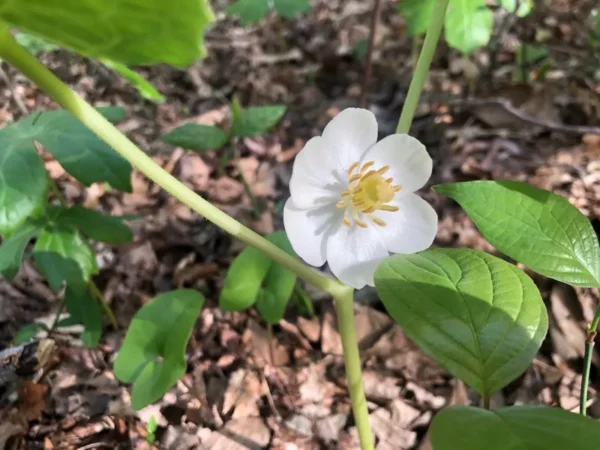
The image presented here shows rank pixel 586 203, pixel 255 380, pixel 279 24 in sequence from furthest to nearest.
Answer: pixel 279 24
pixel 586 203
pixel 255 380

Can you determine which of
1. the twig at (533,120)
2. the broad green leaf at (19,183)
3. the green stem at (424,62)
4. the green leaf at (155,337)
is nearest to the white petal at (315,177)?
the green stem at (424,62)

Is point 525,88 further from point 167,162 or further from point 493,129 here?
point 167,162

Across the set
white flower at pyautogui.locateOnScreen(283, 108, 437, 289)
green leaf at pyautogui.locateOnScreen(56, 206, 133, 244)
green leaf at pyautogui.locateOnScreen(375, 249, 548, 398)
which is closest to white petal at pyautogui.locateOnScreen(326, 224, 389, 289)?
white flower at pyautogui.locateOnScreen(283, 108, 437, 289)

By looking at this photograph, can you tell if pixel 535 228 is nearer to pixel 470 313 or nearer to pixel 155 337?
pixel 470 313

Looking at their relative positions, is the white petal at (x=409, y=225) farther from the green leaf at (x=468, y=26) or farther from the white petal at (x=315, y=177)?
the green leaf at (x=468, y=26)

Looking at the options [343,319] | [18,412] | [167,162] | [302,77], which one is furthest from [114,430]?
[302,77]
